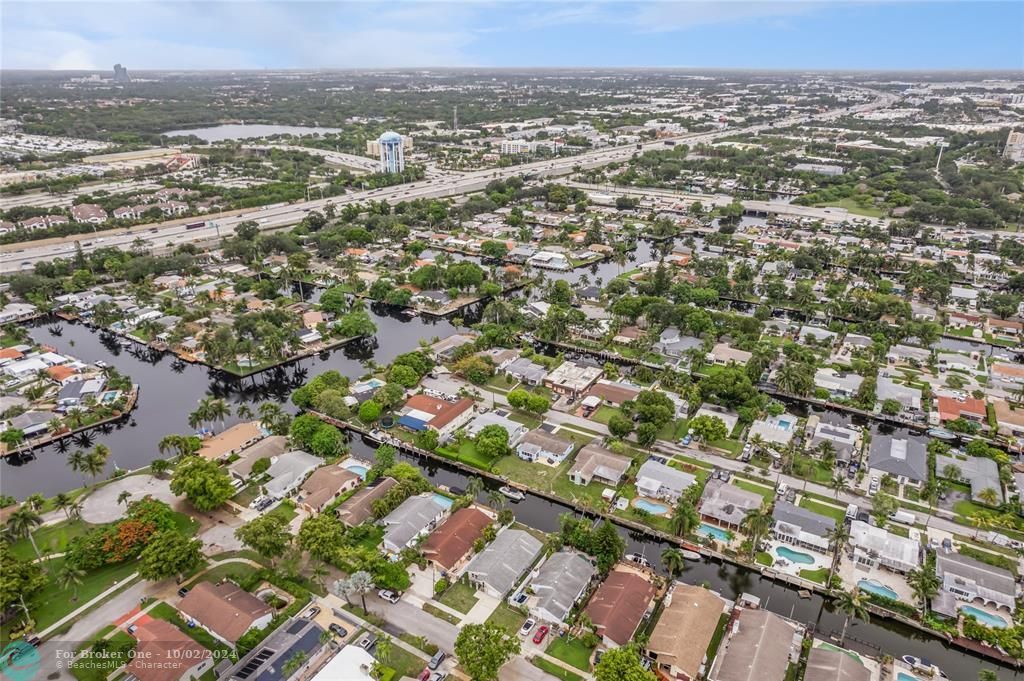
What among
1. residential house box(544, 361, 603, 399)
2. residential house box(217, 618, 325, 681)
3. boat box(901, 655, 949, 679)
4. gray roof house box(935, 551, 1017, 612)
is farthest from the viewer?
residential house box(544, 361, 603, 399)

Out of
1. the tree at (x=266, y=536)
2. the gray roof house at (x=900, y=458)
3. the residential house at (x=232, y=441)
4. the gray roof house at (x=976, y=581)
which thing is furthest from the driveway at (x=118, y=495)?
the gray roof house at (x=900, y=458)

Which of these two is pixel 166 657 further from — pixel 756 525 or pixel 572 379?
pixel 572 379

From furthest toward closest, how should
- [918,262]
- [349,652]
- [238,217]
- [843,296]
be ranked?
[238,217], [918,262], [843,296], [349,652]

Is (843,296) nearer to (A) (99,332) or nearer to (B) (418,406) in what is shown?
(B) (418,406)

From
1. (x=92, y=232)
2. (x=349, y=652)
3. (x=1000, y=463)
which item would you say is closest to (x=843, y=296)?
(x=1000, y=463)

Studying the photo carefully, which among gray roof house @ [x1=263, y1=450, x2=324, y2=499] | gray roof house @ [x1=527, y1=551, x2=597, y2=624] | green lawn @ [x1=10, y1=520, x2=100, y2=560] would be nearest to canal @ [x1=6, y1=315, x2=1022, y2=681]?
gray roof house @ [x1=263, y1=450, x2=324, y2=499]

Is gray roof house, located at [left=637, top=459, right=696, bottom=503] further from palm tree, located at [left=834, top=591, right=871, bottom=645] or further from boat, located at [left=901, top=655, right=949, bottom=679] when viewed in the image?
boat, located at [left=901, top=655, right=949, bottom=679]
